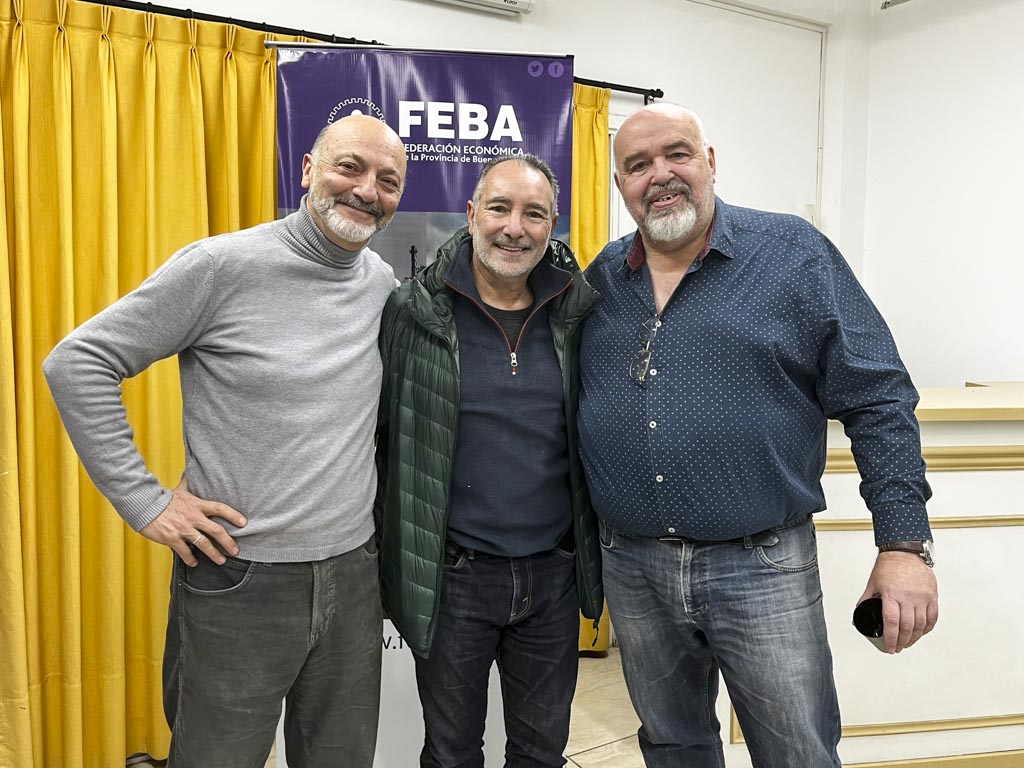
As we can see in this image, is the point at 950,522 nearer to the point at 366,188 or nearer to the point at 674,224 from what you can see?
the point at 674,224

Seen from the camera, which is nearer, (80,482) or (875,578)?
(875,578)

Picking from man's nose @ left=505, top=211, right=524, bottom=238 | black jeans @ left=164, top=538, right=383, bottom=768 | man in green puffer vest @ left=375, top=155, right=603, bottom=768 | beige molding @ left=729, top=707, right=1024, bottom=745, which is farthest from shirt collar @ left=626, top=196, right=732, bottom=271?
beige molding @ left=729, top=707, right=1024, bottom=745

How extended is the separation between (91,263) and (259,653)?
163 cm

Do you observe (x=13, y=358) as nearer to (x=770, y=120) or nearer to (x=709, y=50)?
(x=709, y=50)

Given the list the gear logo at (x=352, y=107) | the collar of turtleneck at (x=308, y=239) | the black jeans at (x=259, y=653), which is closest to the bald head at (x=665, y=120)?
the collar of turtleneck at (x=308, y=239)

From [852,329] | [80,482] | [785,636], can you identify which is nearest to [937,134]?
[852,329]

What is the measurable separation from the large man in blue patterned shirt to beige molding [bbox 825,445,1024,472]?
746mm

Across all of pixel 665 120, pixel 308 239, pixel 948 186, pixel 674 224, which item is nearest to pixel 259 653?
pixel 308 239

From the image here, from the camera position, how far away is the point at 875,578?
146 cm

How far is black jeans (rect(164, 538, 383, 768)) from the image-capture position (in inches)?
57.8

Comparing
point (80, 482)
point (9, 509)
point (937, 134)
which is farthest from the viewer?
point (937, 134)

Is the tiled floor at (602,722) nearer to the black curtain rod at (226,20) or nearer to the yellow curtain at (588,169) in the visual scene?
the yellow curtain at (588,169)

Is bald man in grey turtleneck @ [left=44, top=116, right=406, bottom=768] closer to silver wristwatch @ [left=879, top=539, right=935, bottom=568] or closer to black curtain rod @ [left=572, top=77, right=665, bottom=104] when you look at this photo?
silver wristwatch @ [left=879, top=539, right=935, bottom=568]

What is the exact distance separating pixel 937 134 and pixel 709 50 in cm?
114
